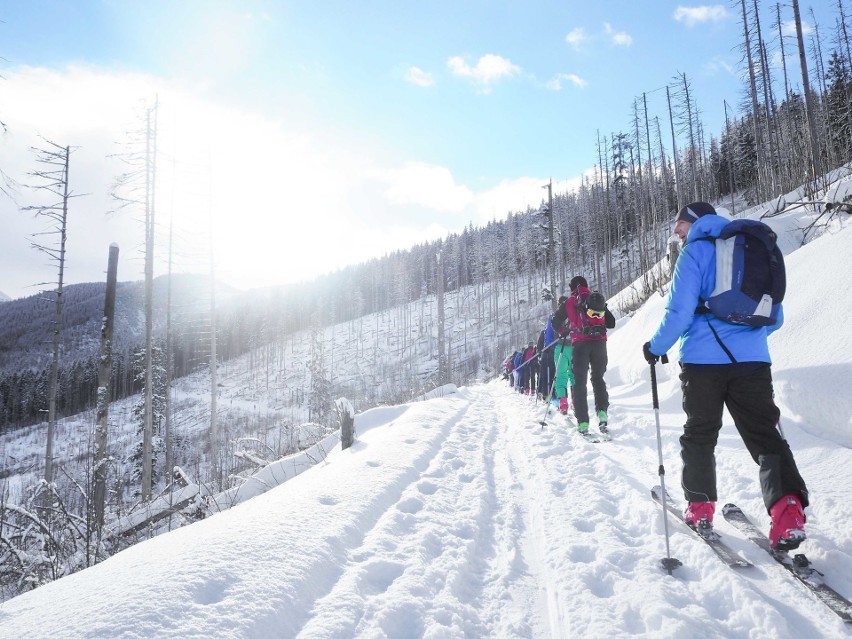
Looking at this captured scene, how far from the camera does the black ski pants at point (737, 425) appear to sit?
229 centimetres

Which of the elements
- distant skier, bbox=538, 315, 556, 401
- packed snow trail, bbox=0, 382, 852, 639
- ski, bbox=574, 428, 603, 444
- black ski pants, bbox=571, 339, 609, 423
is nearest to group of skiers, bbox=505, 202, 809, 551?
packed snow trail, bbox=0, 382, 852, 639

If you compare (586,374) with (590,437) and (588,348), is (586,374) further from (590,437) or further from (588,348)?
(590,437)

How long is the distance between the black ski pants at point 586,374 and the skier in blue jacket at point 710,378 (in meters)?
3.18

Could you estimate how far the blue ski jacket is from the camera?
2508mm

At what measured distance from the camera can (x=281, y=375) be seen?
62.4m

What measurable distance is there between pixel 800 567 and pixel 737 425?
760mm

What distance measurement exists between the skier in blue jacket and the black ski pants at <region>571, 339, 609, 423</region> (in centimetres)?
318

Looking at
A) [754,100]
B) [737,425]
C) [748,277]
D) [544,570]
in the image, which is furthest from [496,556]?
[754,100]

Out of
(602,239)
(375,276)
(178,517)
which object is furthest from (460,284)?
(178,517)

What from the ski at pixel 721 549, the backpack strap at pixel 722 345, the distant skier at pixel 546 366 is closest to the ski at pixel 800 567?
the ski at pixel 721 549

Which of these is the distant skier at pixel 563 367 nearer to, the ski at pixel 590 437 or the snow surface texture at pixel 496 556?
the ski at pixel 590 437

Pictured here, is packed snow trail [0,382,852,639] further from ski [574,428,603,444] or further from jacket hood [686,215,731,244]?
jacket hood [686,215,731,244]

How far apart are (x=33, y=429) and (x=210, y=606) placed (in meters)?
84.3

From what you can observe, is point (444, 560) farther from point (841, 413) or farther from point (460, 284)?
point (460, 284)
